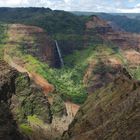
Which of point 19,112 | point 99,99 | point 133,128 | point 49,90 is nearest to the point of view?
point 133,128

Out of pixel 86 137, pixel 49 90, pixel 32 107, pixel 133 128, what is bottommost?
pixel 49 90

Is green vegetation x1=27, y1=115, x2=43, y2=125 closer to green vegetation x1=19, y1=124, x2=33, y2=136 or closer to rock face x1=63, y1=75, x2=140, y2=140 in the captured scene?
green vegetation x1=19, y1=124, x2=33, y2=136

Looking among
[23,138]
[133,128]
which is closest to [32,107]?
[23,138]

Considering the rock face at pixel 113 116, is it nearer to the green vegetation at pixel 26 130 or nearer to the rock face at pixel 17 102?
the rock face at pixel 17 102

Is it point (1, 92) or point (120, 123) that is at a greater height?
point (120, 123)

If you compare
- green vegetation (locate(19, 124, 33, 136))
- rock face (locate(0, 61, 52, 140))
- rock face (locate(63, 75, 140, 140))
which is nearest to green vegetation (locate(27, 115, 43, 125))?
rock face (locate(0, 61, 52, 140))

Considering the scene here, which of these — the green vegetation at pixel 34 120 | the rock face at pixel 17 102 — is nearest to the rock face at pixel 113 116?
the rock face at pixel 17 102

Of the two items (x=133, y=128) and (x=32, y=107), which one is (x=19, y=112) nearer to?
(x=32, y=107)

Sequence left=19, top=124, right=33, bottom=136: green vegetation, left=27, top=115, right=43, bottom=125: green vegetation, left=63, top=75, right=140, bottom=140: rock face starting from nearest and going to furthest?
left=63, top=75, right=140, bottom=140: rock face < left=19, top=124, right=33, bottom=136: green vegetation < left=27, top=115, right=43, bottom=125: green vegetation

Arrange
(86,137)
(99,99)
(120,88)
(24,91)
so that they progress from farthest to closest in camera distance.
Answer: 1. (24,91)
2. (99,99)
3. (120,88)
4. (86,137)
